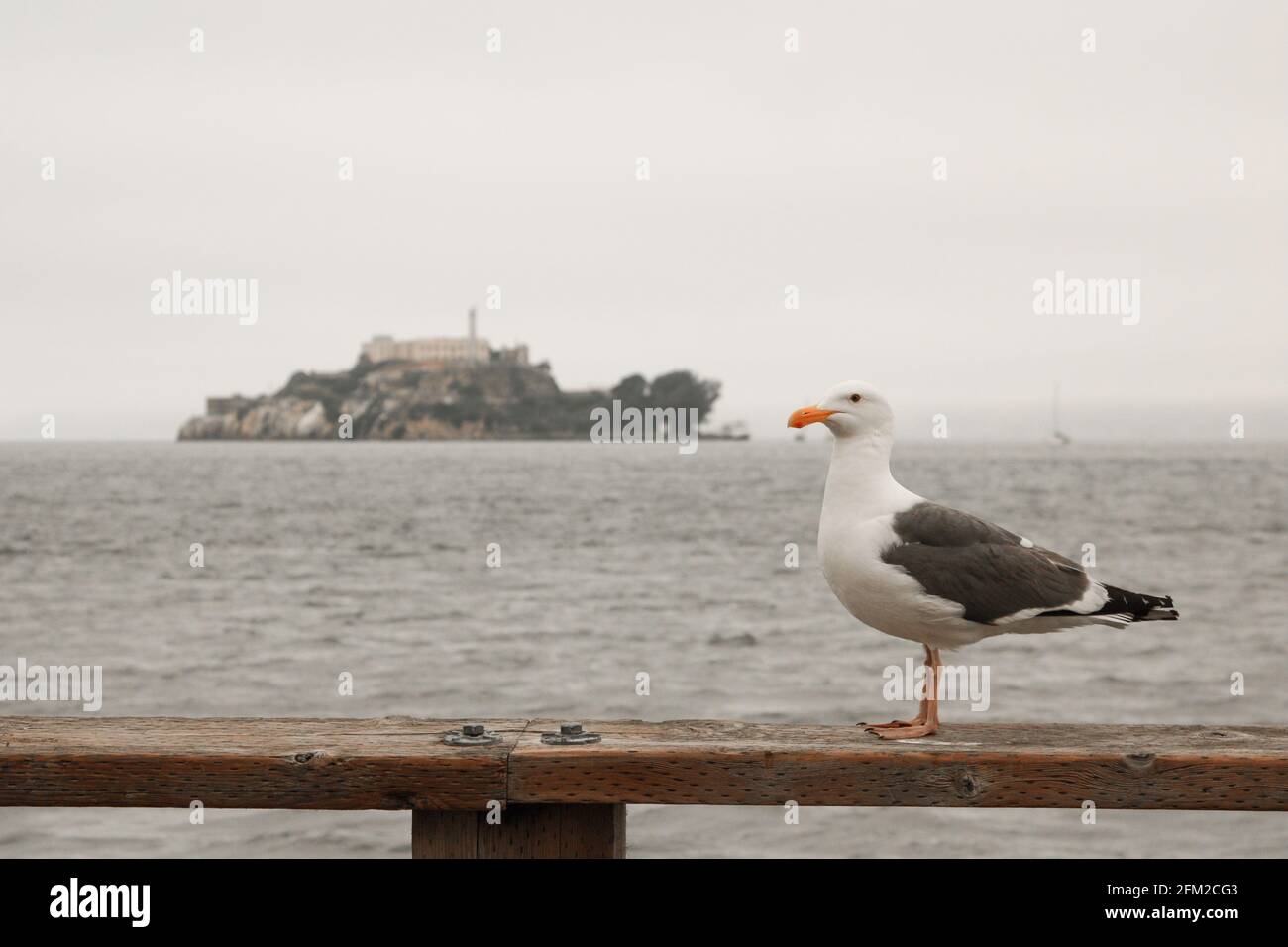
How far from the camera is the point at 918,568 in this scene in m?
4.80

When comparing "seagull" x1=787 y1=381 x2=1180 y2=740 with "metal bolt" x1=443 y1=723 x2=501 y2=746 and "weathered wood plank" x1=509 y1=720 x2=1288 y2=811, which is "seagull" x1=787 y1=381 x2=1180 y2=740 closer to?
"weathered wood plank" x1=509 y1=720 x2=1288 y2=811

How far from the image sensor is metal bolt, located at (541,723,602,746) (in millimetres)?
3856

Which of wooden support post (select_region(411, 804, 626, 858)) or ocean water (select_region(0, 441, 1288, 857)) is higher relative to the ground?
wooden support post (select_region(411, 804, 626, 858))

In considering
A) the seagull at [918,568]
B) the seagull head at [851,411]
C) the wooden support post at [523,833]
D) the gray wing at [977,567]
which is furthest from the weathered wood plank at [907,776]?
the seagull head at [851,411]

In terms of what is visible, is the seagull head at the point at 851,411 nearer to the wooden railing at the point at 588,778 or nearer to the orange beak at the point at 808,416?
the orange beak at the point at 808,416

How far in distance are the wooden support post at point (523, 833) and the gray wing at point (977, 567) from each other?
154cm

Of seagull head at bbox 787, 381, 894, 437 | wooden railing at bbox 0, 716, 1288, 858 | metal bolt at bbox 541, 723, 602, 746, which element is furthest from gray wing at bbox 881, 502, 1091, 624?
metal bolt at bbox 541, 723, 602, 746

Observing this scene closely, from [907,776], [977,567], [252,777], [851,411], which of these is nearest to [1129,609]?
[977,567]

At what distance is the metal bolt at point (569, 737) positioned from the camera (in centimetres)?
386

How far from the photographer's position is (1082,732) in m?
4.18

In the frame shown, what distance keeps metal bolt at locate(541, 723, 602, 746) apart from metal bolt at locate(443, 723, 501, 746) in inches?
5.9

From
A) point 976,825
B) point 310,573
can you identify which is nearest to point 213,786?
point 976,825

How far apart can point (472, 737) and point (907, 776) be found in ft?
3.98

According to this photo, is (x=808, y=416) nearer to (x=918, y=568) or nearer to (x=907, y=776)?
(x=918, y=568)
